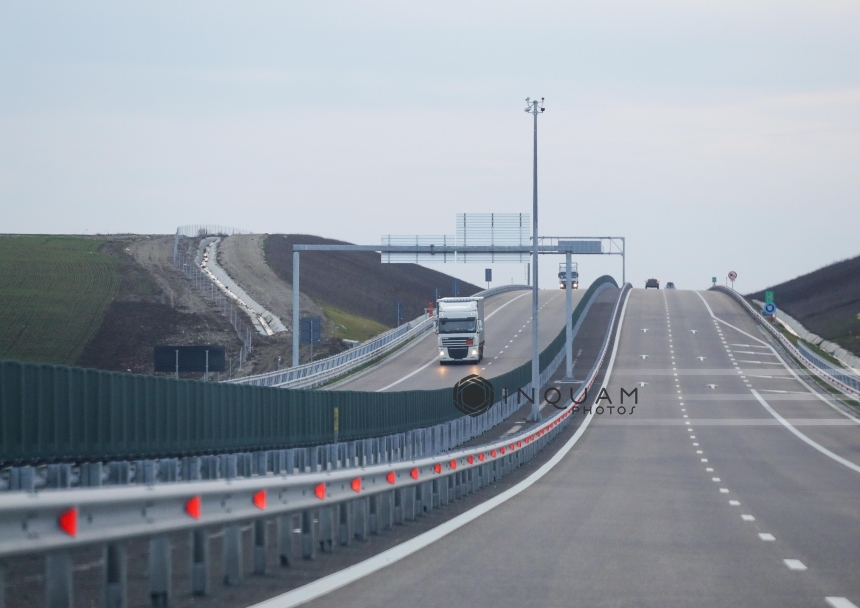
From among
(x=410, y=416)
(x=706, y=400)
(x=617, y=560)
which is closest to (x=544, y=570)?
(x=617, y=560)

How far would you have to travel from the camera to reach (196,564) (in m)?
9.57

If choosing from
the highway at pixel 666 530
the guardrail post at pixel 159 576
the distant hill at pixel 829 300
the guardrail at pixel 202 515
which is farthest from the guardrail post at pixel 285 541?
the distant hill at pixel 829 300

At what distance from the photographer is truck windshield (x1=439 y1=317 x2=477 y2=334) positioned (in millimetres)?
75562

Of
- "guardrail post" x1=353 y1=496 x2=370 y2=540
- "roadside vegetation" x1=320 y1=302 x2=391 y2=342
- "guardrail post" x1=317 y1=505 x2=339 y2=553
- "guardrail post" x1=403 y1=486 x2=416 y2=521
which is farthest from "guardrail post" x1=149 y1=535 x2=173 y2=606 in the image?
"roadside vegetation" x1=320 y1=302 x2=391 y2=342

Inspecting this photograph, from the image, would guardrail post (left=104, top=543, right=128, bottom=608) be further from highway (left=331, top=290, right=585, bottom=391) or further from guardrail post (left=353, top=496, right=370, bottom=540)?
highway (left=331, top=290, right=585, bottom=391)

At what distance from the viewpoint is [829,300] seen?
119062 mm

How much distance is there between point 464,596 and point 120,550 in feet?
10.4

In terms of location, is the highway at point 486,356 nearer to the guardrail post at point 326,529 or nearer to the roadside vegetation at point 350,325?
the roadside vegetation at point 350,325

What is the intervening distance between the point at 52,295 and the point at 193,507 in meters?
84.5

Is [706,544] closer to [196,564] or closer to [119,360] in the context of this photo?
[196,564]

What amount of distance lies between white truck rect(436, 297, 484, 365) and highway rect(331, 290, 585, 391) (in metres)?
0.81

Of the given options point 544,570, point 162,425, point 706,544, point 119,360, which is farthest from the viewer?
point 119,360

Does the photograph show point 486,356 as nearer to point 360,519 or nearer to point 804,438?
point 804,438

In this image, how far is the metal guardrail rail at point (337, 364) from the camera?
198ft
